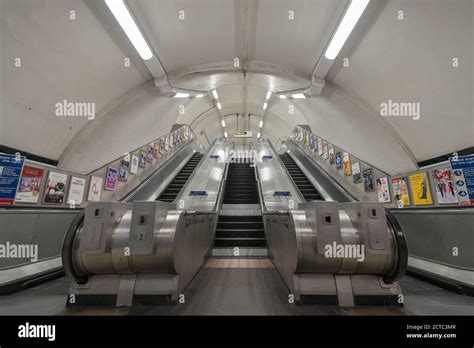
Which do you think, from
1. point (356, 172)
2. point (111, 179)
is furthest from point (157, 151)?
point (356, 172)

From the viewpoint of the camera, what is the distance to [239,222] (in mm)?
4992

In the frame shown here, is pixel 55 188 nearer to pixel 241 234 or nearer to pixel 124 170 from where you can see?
pixel 124 170

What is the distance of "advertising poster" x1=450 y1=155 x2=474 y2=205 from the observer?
267 centimetres

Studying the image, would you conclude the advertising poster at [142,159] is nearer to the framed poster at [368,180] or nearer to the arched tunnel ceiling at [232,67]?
the arched tunnel ceiling at [232,67]

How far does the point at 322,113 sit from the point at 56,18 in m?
8.88

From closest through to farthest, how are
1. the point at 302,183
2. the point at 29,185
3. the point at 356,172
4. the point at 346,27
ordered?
1. the point at 29,185
2. the point at 346,27
3. the point at 356,172
4. the point at 302,183

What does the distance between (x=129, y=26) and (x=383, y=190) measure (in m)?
6.67

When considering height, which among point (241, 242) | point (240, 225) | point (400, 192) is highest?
point (400, 192)

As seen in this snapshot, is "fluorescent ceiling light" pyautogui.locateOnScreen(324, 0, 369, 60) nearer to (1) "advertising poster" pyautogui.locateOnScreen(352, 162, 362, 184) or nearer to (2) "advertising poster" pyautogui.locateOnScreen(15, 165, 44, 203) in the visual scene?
(1) "advertising poster" pyautogui.locateOnScreen(352, 162, 362, 184)

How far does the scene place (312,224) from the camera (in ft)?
7.47

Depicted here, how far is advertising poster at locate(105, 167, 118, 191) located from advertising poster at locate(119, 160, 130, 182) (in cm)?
25

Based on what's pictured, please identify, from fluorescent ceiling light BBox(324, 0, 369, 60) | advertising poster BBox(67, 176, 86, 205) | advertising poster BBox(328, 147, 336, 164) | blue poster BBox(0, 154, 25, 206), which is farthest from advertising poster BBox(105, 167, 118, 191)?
fluorescent ceiling light BBox(324, 0, 369, 60)
